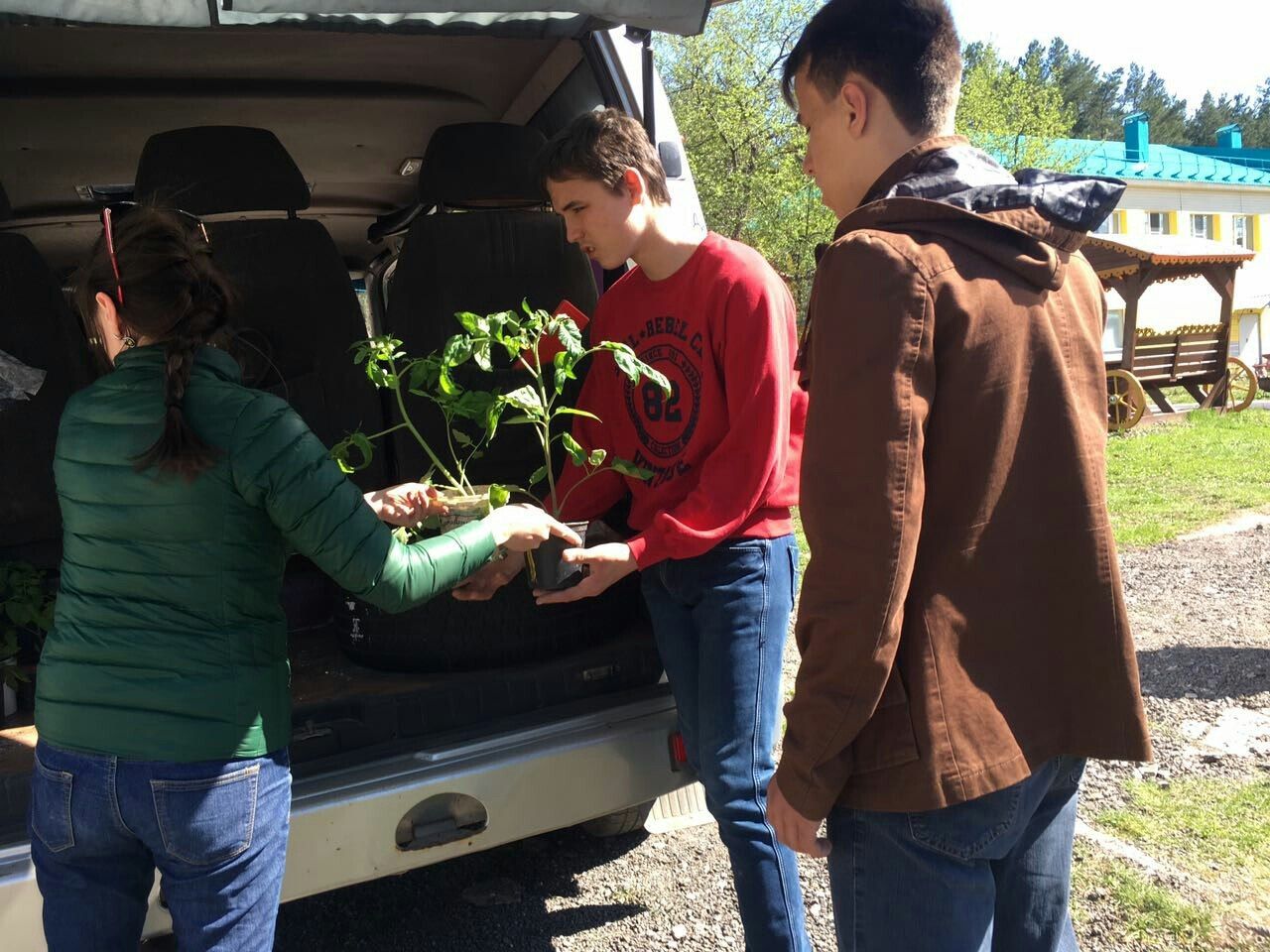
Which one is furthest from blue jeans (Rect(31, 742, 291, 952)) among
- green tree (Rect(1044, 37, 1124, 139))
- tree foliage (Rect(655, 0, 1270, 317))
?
green tree (Rect(1044, 37, 1124, 139))

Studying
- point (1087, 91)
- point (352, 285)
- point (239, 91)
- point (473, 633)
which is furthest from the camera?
point (1087, 91)

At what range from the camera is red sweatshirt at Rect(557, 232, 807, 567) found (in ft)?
7.08

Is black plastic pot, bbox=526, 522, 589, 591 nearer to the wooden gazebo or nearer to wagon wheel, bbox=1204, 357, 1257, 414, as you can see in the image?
the wooden gazebo

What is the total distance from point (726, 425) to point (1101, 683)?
3.23ft

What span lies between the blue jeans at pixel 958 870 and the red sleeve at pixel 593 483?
3.84 feet

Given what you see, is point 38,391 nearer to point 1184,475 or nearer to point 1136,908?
point 1136,908

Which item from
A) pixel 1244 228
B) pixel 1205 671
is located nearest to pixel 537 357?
pixel 1205 671

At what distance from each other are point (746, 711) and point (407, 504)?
0.79m

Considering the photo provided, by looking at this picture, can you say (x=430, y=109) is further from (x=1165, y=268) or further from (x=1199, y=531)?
(x=1165, y=268)

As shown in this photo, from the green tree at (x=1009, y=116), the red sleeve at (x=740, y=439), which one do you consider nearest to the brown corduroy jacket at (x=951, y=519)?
the red sleeve at (x=740, y=439)

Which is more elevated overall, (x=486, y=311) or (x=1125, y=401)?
(x=486, y=311)

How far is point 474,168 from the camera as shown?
10.9 ft

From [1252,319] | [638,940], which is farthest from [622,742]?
[1252,319]

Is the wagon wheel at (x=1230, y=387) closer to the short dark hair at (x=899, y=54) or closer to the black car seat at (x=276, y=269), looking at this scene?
the black car seat at (x=276, y=269)
